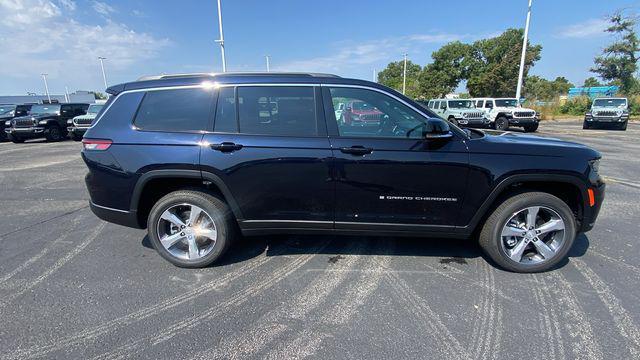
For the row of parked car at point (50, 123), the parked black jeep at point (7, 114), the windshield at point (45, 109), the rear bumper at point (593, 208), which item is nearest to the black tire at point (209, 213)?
the rear bumper at point (593, 208)

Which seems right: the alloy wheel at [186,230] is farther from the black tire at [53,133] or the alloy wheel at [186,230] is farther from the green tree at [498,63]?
the green tree at [498,63]

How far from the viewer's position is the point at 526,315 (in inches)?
103

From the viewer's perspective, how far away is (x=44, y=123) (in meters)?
15.5

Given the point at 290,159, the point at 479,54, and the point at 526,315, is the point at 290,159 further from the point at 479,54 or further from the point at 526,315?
the point at 479,54

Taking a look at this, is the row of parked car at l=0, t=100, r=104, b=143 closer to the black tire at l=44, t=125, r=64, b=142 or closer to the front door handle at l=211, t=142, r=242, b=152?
the black tire at l=44, t=125, r=64, b=142

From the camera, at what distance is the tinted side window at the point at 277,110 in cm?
310

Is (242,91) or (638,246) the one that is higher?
(242,91)

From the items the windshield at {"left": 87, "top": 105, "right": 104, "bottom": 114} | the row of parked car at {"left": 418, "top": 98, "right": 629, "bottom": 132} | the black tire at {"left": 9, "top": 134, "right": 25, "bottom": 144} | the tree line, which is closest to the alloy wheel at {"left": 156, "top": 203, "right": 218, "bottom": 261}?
the windshield at {"left": 87, "top": 105, "right": 104, "bottom": 114}

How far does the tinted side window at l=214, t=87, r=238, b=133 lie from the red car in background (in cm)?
104

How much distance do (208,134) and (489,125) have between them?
1997 centimetres

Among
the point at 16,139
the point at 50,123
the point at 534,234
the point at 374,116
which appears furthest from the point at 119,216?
the point at 16,139

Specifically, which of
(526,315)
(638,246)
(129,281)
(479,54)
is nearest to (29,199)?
(129,281)

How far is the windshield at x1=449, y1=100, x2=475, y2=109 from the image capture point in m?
21.1

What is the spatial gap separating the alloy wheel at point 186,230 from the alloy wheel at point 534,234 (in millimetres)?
2857
